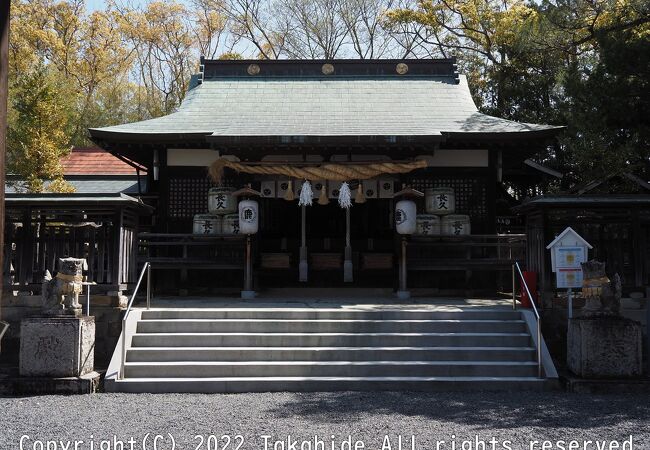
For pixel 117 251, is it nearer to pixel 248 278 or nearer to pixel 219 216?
pixel 248 278

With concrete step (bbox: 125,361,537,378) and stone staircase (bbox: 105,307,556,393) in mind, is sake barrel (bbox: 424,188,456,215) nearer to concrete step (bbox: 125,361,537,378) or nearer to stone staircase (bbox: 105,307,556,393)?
stone staircase (bbox: 105,307,556,393)

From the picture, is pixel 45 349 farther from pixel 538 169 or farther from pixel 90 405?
pixel 538 169

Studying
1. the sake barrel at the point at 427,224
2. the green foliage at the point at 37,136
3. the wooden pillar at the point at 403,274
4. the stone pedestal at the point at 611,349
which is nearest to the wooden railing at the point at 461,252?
the sake barrel at the point at 427,224

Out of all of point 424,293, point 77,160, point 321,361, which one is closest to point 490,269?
point 424,293

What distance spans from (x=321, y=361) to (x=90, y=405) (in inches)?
116

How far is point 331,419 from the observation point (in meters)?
6.02

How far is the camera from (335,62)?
15.6m

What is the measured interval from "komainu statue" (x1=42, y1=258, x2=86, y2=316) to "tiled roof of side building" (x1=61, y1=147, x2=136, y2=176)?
11.0 meters

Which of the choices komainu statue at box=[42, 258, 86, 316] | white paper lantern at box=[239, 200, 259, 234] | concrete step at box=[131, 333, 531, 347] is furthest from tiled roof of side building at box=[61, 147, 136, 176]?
concrete step at box=[131, 333, 531, 347]

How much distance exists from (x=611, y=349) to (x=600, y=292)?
0.72 m

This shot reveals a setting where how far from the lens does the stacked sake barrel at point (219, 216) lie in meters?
11.5

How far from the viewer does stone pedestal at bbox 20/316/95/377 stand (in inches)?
→ 291

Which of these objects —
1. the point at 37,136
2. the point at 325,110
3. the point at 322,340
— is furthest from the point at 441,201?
the point at 37,136

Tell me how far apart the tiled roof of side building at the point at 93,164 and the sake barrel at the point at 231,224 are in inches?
314
